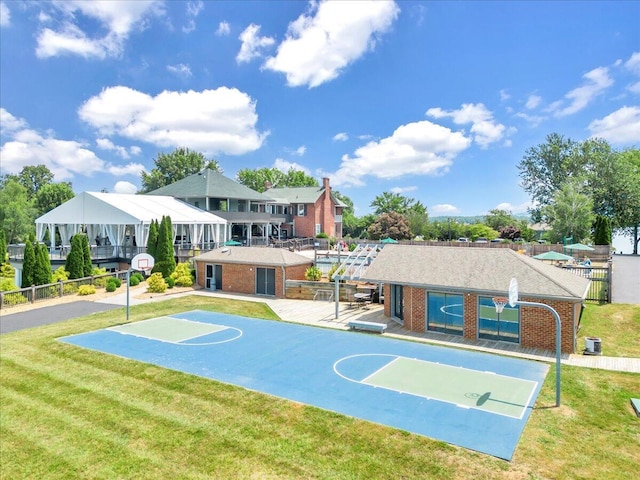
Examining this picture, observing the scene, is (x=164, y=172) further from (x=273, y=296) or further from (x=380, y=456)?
(x=380, y=456)

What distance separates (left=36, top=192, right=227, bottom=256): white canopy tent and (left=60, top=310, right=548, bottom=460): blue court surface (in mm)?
18564

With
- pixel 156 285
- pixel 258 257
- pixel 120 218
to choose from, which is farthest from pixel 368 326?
pixel 120 218

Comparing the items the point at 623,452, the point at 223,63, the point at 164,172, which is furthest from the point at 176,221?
the point at 164,172

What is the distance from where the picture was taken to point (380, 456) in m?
8.38

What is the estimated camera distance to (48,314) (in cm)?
2122

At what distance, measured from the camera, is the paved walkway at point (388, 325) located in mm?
14048

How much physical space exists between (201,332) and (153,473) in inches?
393

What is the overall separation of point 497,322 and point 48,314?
→ 21244 millimetres

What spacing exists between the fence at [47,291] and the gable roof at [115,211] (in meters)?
7.41

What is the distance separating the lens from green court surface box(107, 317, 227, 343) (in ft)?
56.9

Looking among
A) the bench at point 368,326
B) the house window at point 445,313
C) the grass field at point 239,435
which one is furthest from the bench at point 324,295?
the grass field at point 239,435

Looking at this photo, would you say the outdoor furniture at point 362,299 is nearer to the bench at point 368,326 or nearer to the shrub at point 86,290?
the bench at point 368,326

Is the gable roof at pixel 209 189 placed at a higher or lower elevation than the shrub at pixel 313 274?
higher

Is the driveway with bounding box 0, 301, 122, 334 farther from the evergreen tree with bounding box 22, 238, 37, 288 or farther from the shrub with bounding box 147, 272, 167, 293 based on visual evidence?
the evergreen tree with bounding box 22, 238, 37, 288
